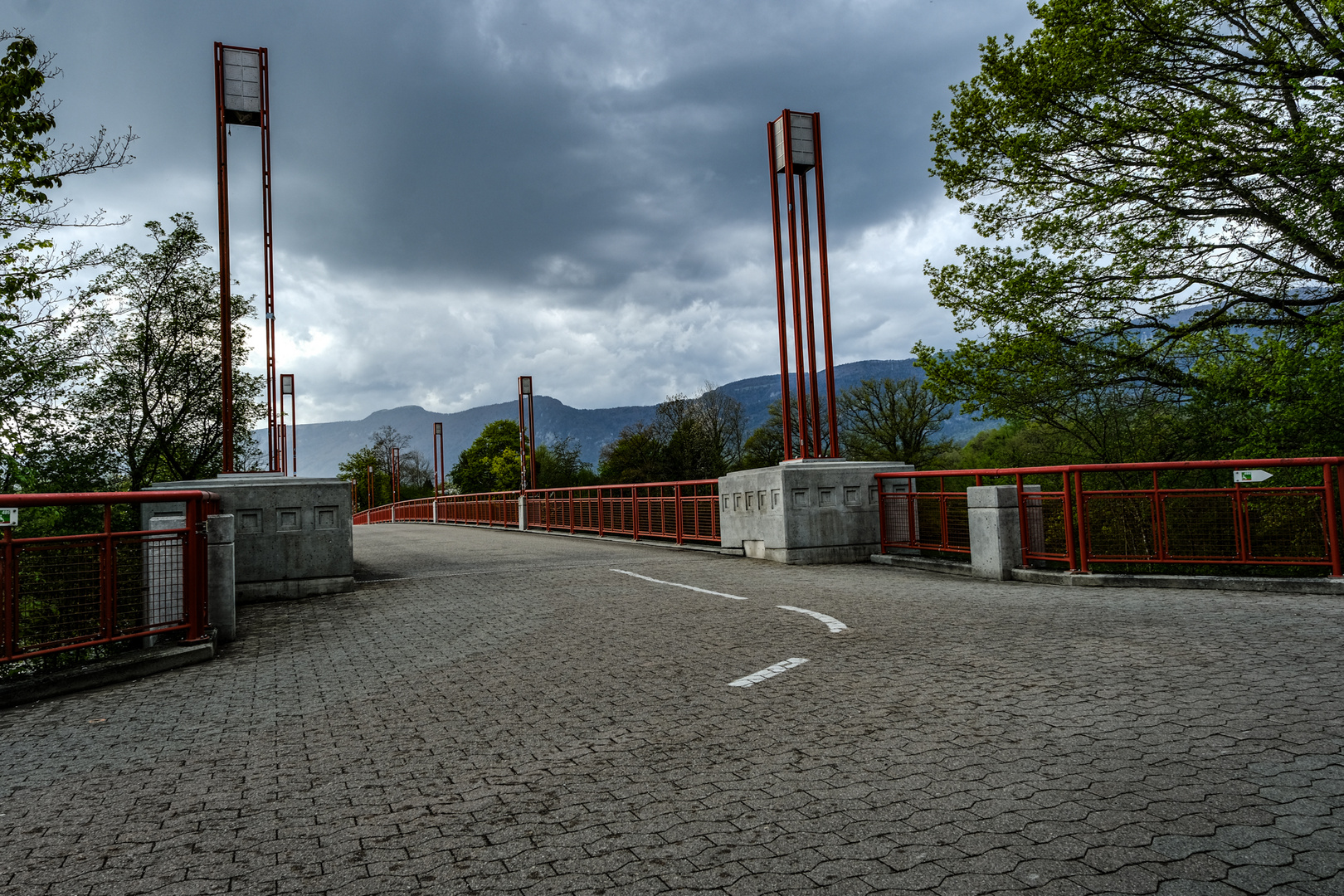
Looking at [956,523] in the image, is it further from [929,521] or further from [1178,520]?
[1178,520]

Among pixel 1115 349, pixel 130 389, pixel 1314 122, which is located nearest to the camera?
pixel 1314 122

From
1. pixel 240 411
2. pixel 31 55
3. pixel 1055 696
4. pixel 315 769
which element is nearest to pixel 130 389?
pixel 240 411

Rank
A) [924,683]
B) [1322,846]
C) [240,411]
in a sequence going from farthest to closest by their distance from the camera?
[240,411]
[924,683]
[1322,846]

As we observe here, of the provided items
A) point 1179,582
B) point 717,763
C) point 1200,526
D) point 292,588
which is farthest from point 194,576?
point 1200,526

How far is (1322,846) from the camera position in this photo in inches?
106

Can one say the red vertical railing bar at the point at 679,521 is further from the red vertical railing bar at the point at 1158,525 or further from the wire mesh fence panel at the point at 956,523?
the red vertical railing bar at the point at 1158,525

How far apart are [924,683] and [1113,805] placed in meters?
2.00

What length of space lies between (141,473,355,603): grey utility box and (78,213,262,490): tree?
13423 mm

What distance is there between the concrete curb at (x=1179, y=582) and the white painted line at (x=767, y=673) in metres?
5.30

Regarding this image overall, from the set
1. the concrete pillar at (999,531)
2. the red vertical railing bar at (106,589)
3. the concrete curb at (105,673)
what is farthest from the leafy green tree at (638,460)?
the red vertical railing bar at (106,589)

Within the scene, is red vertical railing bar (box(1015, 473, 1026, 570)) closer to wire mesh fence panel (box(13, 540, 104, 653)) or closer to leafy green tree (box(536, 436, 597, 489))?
wire mesh fence panel (box(13, 540, 104, 653))

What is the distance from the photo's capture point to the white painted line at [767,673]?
5304 mm

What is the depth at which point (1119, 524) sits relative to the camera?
33.0ft

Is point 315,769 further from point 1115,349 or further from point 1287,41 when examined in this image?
point 1287,41
